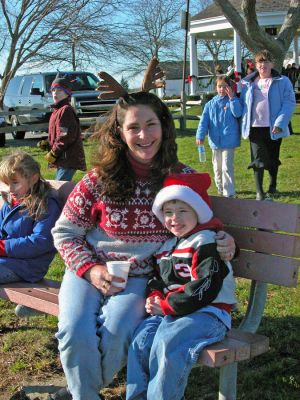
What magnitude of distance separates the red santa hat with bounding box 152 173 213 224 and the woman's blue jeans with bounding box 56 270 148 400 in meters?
0.47

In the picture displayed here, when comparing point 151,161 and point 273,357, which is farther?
point 273,357

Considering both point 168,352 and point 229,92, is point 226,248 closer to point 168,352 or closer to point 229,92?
point 168,352

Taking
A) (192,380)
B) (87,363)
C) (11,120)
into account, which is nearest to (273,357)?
(192,380)

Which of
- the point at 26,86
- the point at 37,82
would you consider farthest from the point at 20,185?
the point at 26,86

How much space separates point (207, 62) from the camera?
6366cm

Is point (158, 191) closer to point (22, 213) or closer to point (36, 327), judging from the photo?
point (22, 213)

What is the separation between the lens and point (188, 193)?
300cm

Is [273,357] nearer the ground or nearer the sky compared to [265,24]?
nearer the ground

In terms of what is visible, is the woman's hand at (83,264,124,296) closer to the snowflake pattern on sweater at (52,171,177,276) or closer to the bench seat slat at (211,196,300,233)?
the snowflake pattern on sweater at (52,171,177,276)

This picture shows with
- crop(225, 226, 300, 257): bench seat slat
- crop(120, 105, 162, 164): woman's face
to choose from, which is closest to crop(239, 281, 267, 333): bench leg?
crop(225, 226, 300, 257): bench seat slat

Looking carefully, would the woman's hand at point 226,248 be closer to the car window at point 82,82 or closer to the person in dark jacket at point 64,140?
the person in dark jacket at point 64,140

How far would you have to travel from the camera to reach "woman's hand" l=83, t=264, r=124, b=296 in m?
3.11

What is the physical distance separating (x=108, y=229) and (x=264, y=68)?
16.8 ft

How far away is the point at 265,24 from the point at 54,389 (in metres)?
26.6
